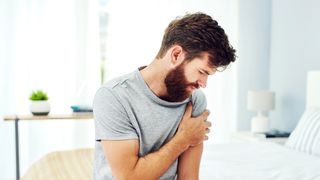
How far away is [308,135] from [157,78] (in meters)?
1.83

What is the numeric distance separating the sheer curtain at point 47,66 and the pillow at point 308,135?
2.11m

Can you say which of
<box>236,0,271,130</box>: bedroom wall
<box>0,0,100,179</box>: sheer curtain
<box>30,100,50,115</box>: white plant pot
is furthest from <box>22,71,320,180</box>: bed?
<box>0,0,100,179</box>: sheer curtain

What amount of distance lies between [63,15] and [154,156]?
317 centimetres

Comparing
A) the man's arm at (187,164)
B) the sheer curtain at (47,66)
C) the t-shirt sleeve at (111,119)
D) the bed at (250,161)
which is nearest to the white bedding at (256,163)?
the bed at (250,161)

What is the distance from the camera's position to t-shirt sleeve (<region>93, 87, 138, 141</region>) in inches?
46.9

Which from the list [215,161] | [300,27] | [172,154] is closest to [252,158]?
[215,161]

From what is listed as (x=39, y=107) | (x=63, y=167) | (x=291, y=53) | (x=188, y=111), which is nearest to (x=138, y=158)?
(x=188, y=111)

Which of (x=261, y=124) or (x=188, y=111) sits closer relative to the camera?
(x=188, y=111)

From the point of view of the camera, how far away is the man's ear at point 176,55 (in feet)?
3.99

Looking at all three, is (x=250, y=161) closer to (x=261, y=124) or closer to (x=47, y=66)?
(x=261, y=124)

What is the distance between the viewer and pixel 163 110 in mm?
1261

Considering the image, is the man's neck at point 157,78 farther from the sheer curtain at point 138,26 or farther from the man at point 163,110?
the sheer curtain at point 138,26

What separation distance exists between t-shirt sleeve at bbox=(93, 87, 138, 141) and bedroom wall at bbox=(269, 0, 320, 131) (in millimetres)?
2641

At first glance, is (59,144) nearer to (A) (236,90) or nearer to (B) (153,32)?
(B) (153,32)
